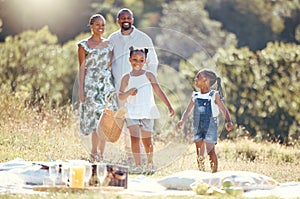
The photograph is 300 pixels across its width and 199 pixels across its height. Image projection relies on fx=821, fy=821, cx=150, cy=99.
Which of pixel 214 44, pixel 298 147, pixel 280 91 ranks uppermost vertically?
pixel 214 44

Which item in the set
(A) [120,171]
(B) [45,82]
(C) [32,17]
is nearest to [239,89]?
(B) [45,82]

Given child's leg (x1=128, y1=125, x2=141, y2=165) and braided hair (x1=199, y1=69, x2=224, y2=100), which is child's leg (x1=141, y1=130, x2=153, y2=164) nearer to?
child's leg (x1=128, y1=125, x2=141, y2=165)

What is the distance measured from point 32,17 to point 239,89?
1977 cm

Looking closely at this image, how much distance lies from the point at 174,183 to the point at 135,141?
5.94 ft

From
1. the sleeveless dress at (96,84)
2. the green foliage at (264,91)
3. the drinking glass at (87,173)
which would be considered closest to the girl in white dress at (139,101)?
the sleeveless dress at (96,84)

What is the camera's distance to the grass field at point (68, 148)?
421 inches

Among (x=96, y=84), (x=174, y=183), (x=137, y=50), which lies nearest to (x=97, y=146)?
(x=96, y=84)

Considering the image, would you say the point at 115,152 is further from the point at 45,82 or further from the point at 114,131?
the point at 45,82

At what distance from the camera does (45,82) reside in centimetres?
1688

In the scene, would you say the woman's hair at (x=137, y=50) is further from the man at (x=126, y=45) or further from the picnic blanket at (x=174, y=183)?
the picnic blanket at (x=174, y=183)

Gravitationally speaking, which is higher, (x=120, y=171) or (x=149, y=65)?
(x=149, y=65)

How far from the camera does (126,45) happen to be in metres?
10.1

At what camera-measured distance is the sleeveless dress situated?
33.3ft

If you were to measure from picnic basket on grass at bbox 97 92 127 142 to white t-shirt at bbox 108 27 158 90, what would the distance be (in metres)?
0.33
